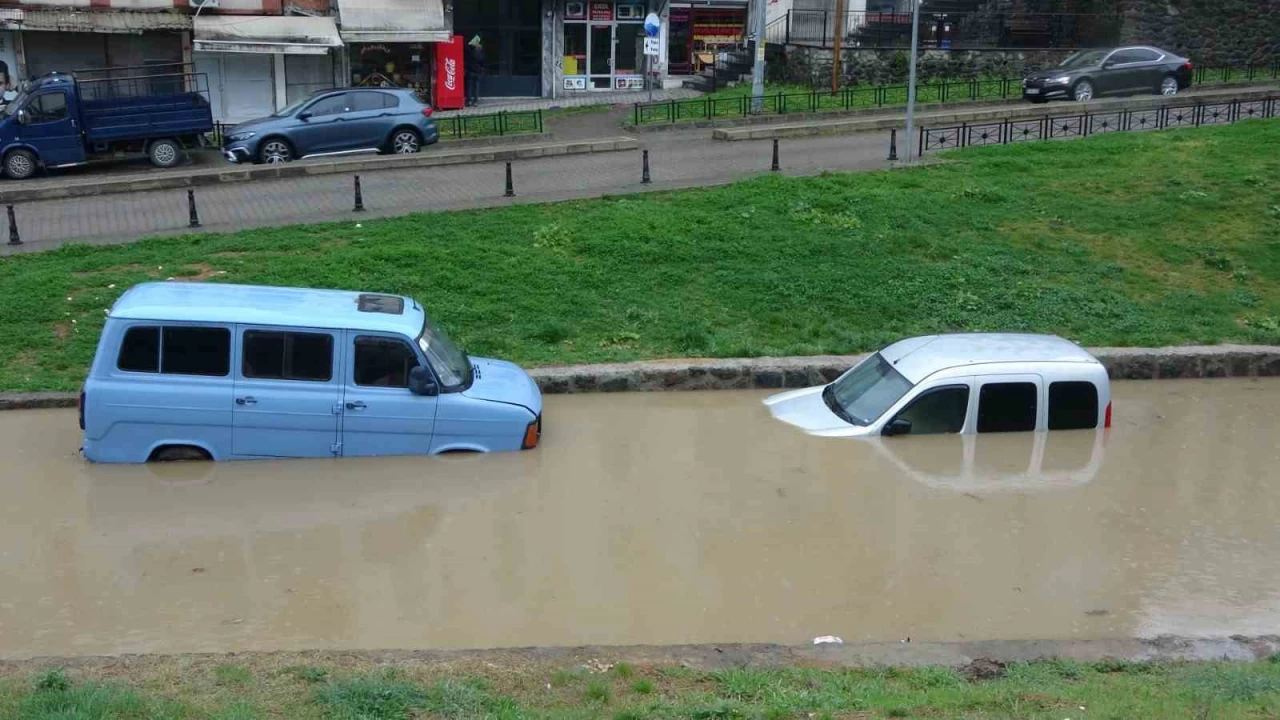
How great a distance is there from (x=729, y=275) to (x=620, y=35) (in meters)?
24.3

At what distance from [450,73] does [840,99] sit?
10778 millimetres

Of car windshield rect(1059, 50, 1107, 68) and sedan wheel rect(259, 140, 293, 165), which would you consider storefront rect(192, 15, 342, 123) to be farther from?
car windshield rect(1059, 50, 1107, 68)

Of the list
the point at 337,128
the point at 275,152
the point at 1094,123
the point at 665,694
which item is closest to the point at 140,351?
the point at 665,694

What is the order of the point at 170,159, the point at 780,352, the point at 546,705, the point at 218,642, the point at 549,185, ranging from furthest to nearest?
the point at 170,159 < the point at 549,185 < the point at 780,352 < the point at 218,642 < the point at 546,705

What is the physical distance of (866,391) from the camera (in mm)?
10922

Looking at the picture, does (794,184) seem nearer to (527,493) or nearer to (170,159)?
A: (527,493)

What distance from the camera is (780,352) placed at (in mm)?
13102

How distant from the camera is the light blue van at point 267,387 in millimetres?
9984

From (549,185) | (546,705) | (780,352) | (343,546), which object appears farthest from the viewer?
(549,185)

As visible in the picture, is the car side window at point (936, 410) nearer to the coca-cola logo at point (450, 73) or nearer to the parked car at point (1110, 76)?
the parked car at point (1110, 76)

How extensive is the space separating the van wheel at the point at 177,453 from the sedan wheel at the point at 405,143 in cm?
1528

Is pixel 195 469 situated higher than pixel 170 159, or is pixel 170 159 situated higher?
pixel 170 159

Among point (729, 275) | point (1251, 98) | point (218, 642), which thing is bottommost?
point (218, 642)

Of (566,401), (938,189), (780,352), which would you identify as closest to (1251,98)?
(938,189)
